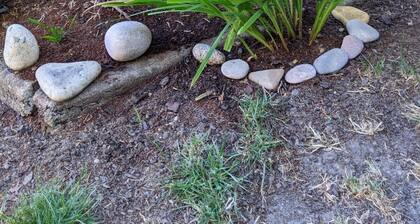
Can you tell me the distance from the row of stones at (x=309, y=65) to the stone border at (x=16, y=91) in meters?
0.59

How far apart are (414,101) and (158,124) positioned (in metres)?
0.82

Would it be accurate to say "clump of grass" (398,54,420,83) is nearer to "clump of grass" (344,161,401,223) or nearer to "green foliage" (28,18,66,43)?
"clump of grass" (344,161,401,223)

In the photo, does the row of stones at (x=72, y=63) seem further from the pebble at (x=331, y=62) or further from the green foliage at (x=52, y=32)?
A: the pebble at (x=331, y=62)

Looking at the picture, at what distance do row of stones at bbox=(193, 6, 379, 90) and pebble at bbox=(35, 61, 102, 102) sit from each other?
0.37 meters

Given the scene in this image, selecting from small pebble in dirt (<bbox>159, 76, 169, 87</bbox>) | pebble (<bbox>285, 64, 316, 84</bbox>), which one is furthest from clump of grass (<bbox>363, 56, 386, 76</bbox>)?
small pebble in dirt (<bbox>159, 76, 169, 87</bbox>)

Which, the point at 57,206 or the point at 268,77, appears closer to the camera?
the point at 57,206

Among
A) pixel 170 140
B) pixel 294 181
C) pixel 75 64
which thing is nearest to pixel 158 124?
pixel 170 140

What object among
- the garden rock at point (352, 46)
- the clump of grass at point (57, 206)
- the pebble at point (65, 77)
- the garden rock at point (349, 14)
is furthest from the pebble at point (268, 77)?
the clump of grass at point (57, 206)

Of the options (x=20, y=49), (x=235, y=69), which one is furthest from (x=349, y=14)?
(x=20, y=49)

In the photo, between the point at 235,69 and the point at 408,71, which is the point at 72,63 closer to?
the point at 235,69

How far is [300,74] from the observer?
5.68 feet

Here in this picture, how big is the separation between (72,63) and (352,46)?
967mm

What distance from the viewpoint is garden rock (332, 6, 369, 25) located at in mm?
1938

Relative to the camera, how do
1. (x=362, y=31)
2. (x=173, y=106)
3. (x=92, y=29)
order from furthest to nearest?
(x=92, y=29) < (x=362, y=31) < (x=173, y=106)
